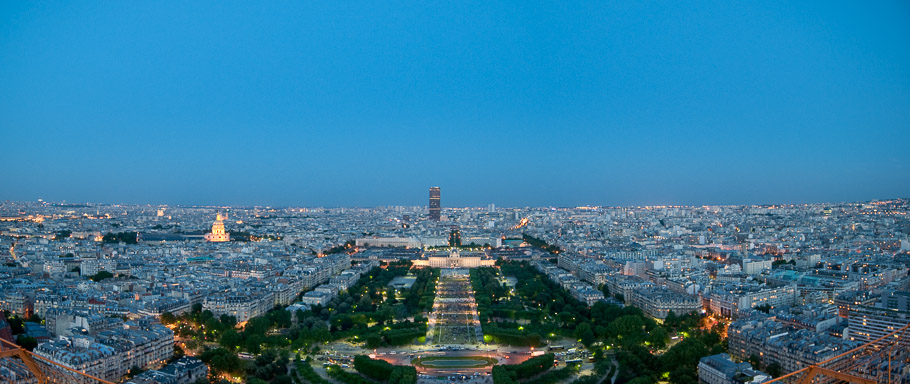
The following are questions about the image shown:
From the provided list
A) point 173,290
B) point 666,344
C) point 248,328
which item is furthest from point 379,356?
point 173,290

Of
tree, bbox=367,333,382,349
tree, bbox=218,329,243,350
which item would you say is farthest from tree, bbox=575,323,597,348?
tree, bbox=218,329,243,350

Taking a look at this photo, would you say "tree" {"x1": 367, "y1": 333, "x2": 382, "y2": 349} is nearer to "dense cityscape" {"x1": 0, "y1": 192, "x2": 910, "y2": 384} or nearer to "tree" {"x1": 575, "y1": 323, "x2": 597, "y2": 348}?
"dense cityscape" {"x1": 0, "y1": 192, "x2": 910, "y2": 384}

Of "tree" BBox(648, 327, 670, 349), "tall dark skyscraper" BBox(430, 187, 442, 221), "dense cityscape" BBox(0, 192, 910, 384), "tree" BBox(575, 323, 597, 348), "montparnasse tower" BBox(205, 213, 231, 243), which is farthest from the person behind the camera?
"tall dark skyscraper" BBox(430, 187, 442, 221)

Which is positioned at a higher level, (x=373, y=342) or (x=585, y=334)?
(x=585, y=334)

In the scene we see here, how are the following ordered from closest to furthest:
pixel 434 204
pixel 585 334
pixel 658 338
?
pixel 658 338 < pixel 585 334 < pixel 434 204

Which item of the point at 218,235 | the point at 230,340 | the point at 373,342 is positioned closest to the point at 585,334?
the point at 373,342

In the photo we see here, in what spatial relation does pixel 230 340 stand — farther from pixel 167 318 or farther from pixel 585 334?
pixel 585 334
